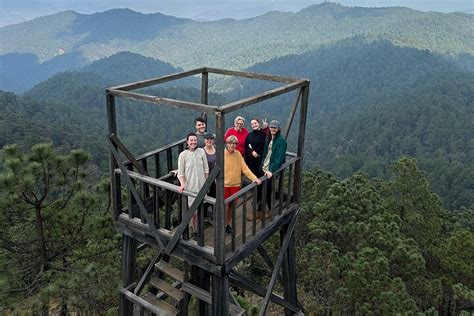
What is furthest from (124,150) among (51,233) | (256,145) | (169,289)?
(51,233)

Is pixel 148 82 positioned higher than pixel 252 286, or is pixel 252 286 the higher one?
pixel 148 82

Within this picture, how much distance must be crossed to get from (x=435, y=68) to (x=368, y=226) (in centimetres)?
16598

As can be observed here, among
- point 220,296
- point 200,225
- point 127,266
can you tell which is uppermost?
point 200,225

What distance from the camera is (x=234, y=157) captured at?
234 inches

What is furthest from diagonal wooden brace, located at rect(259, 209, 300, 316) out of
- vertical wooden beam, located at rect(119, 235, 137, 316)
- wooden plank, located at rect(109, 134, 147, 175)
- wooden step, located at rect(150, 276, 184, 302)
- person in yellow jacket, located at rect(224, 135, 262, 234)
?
wooden plank, located at rect(109, 134, 147, 175)

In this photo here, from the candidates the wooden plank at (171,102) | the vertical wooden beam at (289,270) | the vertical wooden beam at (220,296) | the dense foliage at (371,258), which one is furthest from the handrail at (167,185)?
the dense foliage at (371,258)

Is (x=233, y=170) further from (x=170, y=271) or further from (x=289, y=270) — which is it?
(x=289, y=270)

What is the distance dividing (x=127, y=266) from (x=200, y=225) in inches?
73.1

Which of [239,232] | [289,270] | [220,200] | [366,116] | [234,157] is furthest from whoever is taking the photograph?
[366,116]

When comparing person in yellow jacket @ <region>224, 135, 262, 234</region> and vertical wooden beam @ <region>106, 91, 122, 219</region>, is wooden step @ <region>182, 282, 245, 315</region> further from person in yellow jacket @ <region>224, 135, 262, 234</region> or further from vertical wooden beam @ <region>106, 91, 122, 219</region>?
vertical wooden beam @ <region>106, 91, 122, 219</region>

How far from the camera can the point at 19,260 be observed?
324 inches

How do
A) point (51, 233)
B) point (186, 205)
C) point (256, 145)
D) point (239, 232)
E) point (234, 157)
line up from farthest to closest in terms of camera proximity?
1. point (51, 233)
2. point (256, 145)
3. point (239, 232)
4. point (234, 157)
5. point (186, 205)

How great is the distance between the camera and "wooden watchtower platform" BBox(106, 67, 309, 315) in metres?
5.27

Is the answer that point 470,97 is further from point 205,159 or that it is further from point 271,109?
point 205,159
